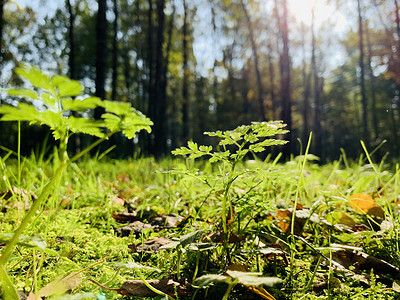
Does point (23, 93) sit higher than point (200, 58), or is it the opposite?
point (200, 58)

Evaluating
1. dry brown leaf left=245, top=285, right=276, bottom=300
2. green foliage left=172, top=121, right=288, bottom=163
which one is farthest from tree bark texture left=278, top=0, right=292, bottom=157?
dry brown leaf left=245, top=285, right=276, bottom=300

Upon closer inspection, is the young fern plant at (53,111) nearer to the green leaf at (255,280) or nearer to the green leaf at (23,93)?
the green leaf at (23,93)

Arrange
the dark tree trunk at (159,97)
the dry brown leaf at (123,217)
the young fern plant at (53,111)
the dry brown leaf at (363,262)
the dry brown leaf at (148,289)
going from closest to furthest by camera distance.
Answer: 1. the young fern plant at (53,111)
2. the dry brown leaf at (148,289)
3. the dry brown leaf at (363,262)
4. the dry brown leaf at (123,217)
5. the dark tree trunk at (159,97)

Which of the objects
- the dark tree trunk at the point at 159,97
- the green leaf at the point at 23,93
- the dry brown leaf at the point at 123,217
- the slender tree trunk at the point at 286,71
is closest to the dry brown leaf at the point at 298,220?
the dry brown leaf at the point at 123,217

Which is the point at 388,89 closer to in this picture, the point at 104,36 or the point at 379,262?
the point at 104,36

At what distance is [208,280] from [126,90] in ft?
77.2

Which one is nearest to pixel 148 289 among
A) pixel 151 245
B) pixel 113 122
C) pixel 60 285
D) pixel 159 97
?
pixel 60 285

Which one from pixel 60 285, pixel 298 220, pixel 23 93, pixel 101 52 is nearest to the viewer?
pixel 23 93

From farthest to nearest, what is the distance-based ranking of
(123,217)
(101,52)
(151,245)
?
1. (101,52)
2. (123,217)
3. (151,245)

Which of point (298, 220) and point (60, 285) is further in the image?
point (298, 220)

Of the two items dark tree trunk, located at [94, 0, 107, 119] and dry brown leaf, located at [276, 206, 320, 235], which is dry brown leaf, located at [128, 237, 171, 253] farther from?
dark tree trunk, located at [94, 0, 107, 119]

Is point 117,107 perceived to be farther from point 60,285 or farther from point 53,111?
point 60,285

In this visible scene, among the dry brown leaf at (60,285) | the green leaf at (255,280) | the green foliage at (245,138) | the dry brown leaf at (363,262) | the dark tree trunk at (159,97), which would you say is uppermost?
the dark tree trunk at (159,97)

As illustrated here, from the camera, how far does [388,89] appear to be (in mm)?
28078
